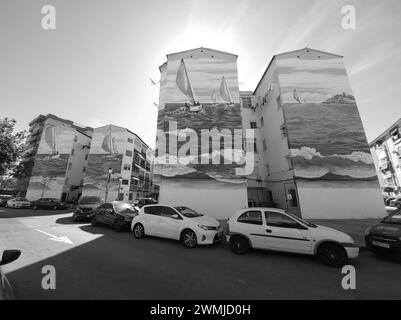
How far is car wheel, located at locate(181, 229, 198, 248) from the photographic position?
23.9 feet

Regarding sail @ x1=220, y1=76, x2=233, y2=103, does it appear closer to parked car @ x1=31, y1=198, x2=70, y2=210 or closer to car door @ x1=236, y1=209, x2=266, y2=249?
car door @ x1=236, y1=209, x2=266, y2=249

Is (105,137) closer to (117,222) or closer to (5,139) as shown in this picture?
(5,139)

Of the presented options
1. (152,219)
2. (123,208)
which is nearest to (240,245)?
(152,219)

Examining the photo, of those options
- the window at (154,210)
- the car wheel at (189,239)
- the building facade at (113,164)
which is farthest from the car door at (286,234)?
the building facade at (113,164)

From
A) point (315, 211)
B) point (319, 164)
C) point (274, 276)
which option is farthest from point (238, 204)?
point (274, 276)

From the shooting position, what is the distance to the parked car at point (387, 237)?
573cm

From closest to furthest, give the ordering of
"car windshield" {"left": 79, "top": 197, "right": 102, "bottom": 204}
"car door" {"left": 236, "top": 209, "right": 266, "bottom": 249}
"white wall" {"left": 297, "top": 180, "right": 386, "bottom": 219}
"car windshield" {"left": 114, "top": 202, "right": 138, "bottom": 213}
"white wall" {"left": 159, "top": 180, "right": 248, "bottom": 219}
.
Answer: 1. "car door" {"left": 236, "top": 209, "right": 266, "bottom": 249}
2. "car windshield" {"left": 114, "top": 202, "right": 138, "bottom": 213}
3. "white wall" {"left": 297, "top": 180, "right": 386, "bottom": 219}
4. "car windshield" {"left": 79, "top": 197, "right": 102, "bottom": 204}
5. "white wall" {"left": 159, "top": 180, "right": 248, "bottom": 219}

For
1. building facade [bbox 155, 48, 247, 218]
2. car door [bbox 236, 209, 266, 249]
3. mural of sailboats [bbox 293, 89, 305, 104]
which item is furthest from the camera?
mural of sailboats [bbox 293, 89, 305, 104]

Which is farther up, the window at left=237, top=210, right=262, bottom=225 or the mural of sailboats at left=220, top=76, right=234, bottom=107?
the mural of sailboats at left=220, top=76, right=234, bottom=107

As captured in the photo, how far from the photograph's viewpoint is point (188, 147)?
18.5 metres

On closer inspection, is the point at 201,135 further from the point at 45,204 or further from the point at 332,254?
the point at 45,204

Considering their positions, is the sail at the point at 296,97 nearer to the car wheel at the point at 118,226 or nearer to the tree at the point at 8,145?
the car wheel at the point at 118,226

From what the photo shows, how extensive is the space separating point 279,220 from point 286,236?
1.76 ft

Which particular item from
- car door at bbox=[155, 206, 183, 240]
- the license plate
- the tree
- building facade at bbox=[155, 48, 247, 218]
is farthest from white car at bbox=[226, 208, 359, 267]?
the tree
